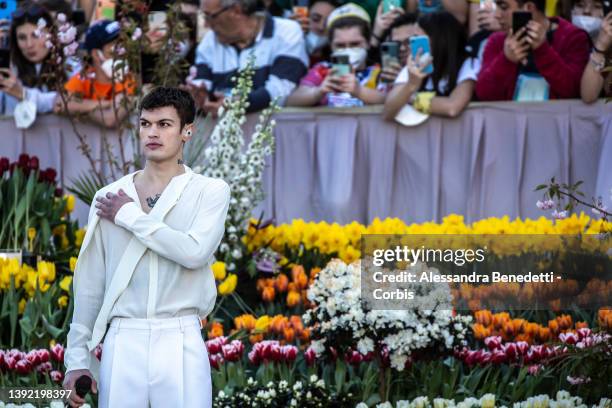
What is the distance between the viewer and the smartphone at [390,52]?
9078mm

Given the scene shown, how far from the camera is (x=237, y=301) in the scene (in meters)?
7.33

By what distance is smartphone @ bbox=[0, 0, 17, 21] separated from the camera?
1029cm

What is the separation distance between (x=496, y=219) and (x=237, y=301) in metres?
1.78

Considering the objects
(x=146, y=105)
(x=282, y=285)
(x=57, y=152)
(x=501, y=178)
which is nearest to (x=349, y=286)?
(x=282, y=285)

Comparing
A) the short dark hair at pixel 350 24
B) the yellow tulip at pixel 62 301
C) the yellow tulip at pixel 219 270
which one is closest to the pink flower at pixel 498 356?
the yellow tulip at pixel 219 270

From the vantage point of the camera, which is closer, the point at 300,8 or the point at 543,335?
the point at 543,335

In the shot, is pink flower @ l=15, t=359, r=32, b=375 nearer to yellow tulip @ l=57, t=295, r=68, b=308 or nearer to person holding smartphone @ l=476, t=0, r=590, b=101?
yellow tulip @ l=57, t=295, r=68, b=308

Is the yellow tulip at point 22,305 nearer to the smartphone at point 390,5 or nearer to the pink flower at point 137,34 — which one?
the pink flower at point 137,34

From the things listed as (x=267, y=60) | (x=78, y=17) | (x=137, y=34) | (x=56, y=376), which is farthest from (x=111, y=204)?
(x=78, y=17)

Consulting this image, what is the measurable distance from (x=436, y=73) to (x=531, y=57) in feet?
2.16

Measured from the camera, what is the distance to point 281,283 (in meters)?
7.35

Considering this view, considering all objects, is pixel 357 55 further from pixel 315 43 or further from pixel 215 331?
pixel 215 331

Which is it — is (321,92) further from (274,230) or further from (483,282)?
(483,282)

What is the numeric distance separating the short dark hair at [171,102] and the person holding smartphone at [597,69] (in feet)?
14.1
